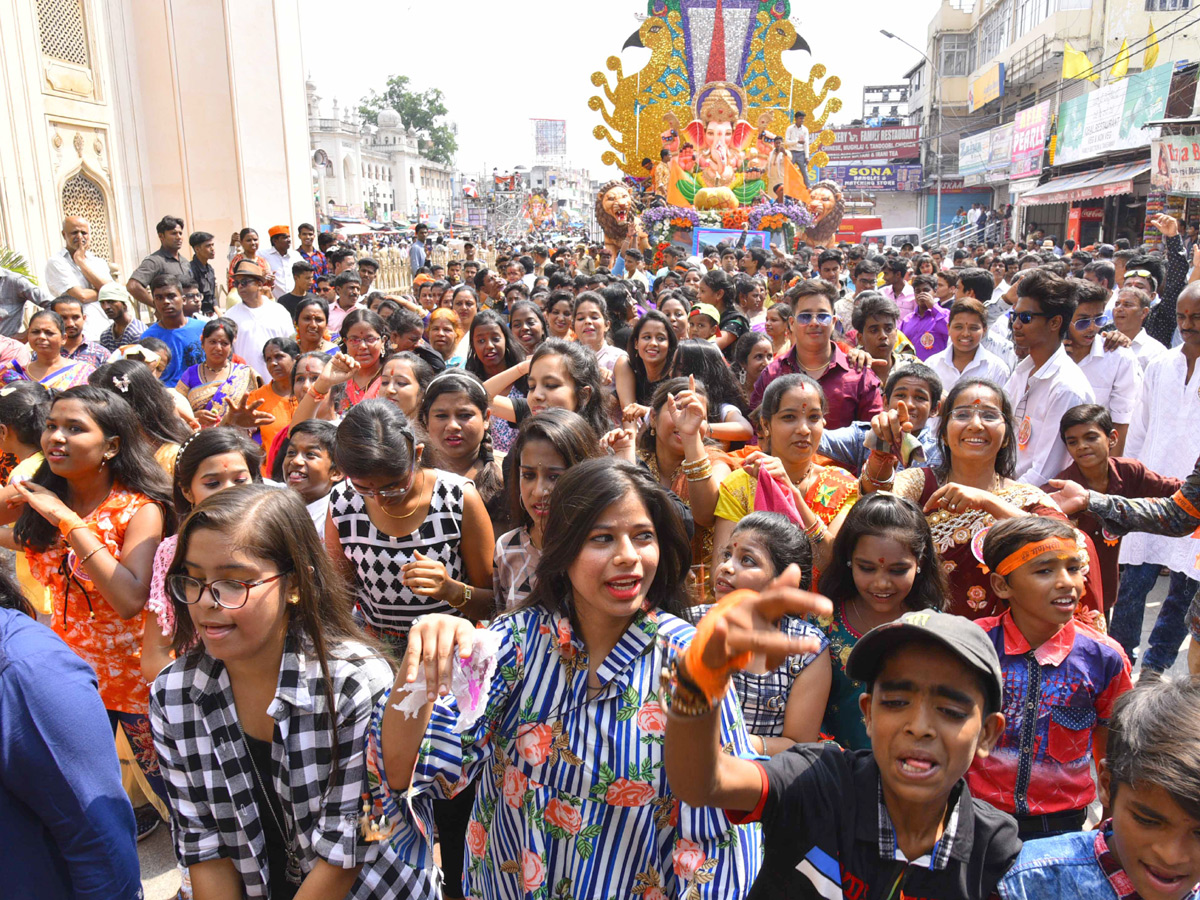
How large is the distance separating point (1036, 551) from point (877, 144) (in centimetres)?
4985

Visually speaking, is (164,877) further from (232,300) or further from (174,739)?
(232,300)

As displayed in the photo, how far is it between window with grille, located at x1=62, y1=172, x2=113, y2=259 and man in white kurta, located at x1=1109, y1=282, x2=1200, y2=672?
12.6 metres

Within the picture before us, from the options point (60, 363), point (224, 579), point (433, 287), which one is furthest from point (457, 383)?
point (433, 287)

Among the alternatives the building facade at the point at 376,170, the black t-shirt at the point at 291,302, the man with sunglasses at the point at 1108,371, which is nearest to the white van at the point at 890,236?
the black t-shirt at the point at 291,302

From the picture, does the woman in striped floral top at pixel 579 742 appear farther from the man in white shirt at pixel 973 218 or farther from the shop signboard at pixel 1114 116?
the man in white shirt at pixel 973 218

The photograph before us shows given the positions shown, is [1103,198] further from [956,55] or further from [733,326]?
[956,55]

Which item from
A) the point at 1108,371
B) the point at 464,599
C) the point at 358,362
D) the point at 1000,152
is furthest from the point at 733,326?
the point at 1000,152

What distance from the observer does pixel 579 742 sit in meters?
1.78

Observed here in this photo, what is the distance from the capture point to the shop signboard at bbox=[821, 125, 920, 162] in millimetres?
46094

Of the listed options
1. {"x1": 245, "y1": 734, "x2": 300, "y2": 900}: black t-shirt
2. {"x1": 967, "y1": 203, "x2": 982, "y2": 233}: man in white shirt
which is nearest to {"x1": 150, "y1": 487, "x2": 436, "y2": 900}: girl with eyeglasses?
{"x1": 245, "y1": 734, "x2": 300, "y2": 900}: black t-shirt

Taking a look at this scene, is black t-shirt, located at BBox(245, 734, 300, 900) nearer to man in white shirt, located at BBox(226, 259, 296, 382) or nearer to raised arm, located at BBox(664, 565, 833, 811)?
raised arm, located at BBox(664, 565, 833, 811)

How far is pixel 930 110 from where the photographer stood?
45531 mm

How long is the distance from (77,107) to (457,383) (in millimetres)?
11255

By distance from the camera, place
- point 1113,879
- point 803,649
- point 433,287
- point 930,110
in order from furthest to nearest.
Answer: point 930,110 < point 433,287 < point 1113,879 < point 803,649
